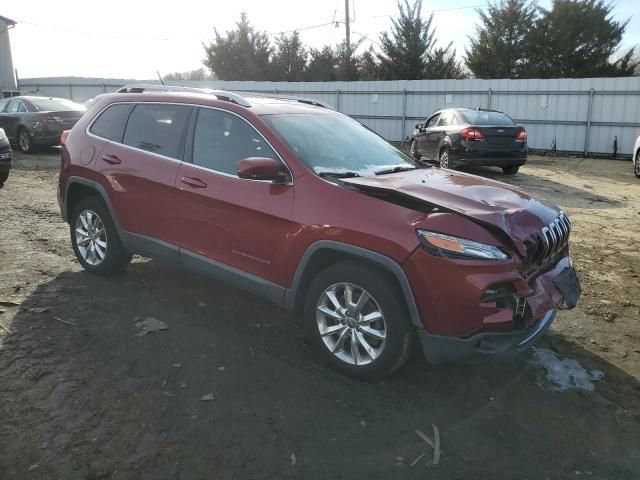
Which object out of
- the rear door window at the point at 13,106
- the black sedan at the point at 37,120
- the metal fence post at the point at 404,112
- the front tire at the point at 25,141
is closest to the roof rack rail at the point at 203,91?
the black sedan at the point at 37,120

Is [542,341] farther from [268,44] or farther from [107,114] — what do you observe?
[268,44]

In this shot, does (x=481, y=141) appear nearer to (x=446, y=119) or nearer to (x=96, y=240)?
(x=446, y=119)

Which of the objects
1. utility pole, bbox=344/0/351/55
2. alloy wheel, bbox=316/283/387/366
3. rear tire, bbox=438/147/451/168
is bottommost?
alloy wheel, bbox=316/283/387/366

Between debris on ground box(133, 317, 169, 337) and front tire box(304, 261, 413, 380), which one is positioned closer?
front tire box(304, 261, 413, 380)

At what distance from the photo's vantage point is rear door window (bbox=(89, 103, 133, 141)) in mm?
4980

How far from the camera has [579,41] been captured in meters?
29.4

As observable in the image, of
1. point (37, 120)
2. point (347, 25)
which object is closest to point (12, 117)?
point (37, 120)

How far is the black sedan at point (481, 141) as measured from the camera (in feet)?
38.5

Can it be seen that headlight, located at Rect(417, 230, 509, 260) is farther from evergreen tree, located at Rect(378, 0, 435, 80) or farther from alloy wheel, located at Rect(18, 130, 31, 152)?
evergreen tree, located at Rect(378, 0, 435, 80)

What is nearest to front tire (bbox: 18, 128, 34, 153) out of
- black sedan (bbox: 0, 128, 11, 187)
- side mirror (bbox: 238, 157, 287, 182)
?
black sedan (bbox: 0, 128, 11, 187)

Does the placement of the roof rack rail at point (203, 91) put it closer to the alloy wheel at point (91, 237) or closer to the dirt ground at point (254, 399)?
the alloy wheel at point (91, 237)

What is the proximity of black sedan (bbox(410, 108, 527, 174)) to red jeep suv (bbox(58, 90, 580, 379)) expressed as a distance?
24.6 feet

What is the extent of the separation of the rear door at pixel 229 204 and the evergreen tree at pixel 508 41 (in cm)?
2956

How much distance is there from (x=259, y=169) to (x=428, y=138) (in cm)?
1041
